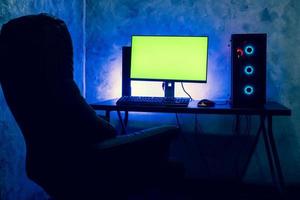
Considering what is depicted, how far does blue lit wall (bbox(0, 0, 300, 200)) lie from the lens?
298 centimetres

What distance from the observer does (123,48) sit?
3008 mm

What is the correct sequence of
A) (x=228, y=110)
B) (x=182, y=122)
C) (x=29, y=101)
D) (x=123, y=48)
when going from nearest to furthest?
(x=29, y=101) < (x=228, y=110) < (x=123, y=48) < (x=182, y=122)

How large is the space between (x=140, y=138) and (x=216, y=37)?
5.68 feet

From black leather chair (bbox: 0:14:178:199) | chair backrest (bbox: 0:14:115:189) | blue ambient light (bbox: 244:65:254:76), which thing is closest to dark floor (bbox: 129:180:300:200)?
blue ambient light (bbox: 244:65:254:76)

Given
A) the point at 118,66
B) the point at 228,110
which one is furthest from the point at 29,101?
the point at 118,66

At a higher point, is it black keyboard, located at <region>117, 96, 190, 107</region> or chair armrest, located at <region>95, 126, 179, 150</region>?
black keyboard, located at <region>117, 96, 190, 107</region>

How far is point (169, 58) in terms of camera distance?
2.88 meters

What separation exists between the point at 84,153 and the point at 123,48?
5.31ft

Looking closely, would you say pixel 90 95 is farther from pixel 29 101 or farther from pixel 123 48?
pixel 29 101

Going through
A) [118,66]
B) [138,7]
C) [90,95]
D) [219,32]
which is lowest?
[90,95]

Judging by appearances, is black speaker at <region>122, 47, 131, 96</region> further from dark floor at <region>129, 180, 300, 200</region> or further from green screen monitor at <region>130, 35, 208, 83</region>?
dark floor at <region>129, 180, 300, 200</region>

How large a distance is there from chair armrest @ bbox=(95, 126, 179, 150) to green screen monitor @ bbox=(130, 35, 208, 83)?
1.19 meters

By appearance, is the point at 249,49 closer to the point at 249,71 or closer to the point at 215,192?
the point at 249,71

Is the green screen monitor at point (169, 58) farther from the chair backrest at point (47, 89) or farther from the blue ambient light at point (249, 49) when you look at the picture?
the chair backrest at point (47, 89)
